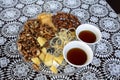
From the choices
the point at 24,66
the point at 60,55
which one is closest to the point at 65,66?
the point at 60,55

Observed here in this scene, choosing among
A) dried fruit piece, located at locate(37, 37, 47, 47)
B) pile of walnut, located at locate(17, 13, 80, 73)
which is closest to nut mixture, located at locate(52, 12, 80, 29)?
pile of walnut, located at locate(17, 13, 80, 73)

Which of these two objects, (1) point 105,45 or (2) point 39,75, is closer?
(2) point 39,75

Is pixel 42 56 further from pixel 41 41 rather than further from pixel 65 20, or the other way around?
pixel 65 20

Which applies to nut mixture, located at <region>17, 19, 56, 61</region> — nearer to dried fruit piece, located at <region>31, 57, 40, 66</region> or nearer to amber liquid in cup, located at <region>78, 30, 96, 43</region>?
dried fruit piece, located at <region>31, 57, 40, 66</region>

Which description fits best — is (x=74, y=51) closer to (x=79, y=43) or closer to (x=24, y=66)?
(x=79, y=43)

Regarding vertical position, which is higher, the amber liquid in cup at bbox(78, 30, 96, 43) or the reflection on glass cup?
the amber liquid in cup at bbox(78, 30, 96, 43)

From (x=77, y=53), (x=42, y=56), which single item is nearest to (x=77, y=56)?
(x=77, y=53)
